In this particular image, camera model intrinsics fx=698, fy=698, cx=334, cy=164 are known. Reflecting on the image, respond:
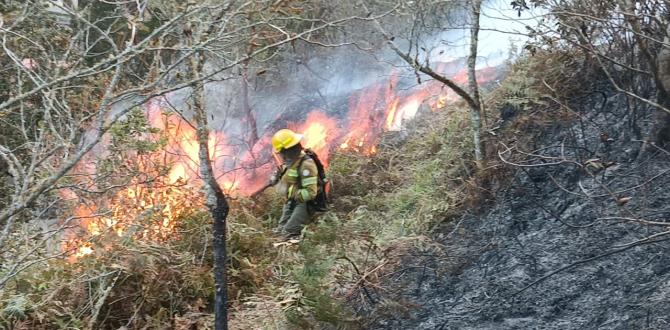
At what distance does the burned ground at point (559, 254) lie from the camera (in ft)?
15.7

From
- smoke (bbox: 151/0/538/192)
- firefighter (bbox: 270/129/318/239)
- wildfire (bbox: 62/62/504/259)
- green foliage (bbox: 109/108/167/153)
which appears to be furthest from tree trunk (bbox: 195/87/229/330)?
smoke (bbox: 151/0/538/192)

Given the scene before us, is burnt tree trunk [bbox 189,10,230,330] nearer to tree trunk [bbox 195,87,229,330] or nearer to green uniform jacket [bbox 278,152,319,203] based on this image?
tree trunk [bbox 195,87,229,330]

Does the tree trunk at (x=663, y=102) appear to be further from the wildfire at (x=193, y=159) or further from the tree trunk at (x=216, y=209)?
the tree trunk at (x=216, y=209)

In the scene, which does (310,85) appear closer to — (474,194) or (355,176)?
(355,176)

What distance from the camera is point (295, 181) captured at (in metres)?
8.21

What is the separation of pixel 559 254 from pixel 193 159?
5.06 m

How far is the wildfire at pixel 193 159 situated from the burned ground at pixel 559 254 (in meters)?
1.83

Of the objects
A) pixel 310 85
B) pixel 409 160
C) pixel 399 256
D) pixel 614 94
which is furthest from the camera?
pixel 310 85

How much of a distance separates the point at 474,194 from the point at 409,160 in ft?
8.02

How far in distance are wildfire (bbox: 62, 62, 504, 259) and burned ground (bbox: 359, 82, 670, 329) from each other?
1.83 m

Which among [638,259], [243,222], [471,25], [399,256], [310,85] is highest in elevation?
[310,85]

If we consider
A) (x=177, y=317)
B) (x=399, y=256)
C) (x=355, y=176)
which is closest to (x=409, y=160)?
(x=355, y=176)

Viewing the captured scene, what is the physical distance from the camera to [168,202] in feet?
24.6

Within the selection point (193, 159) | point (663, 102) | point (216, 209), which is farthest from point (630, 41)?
point (193, 159)
